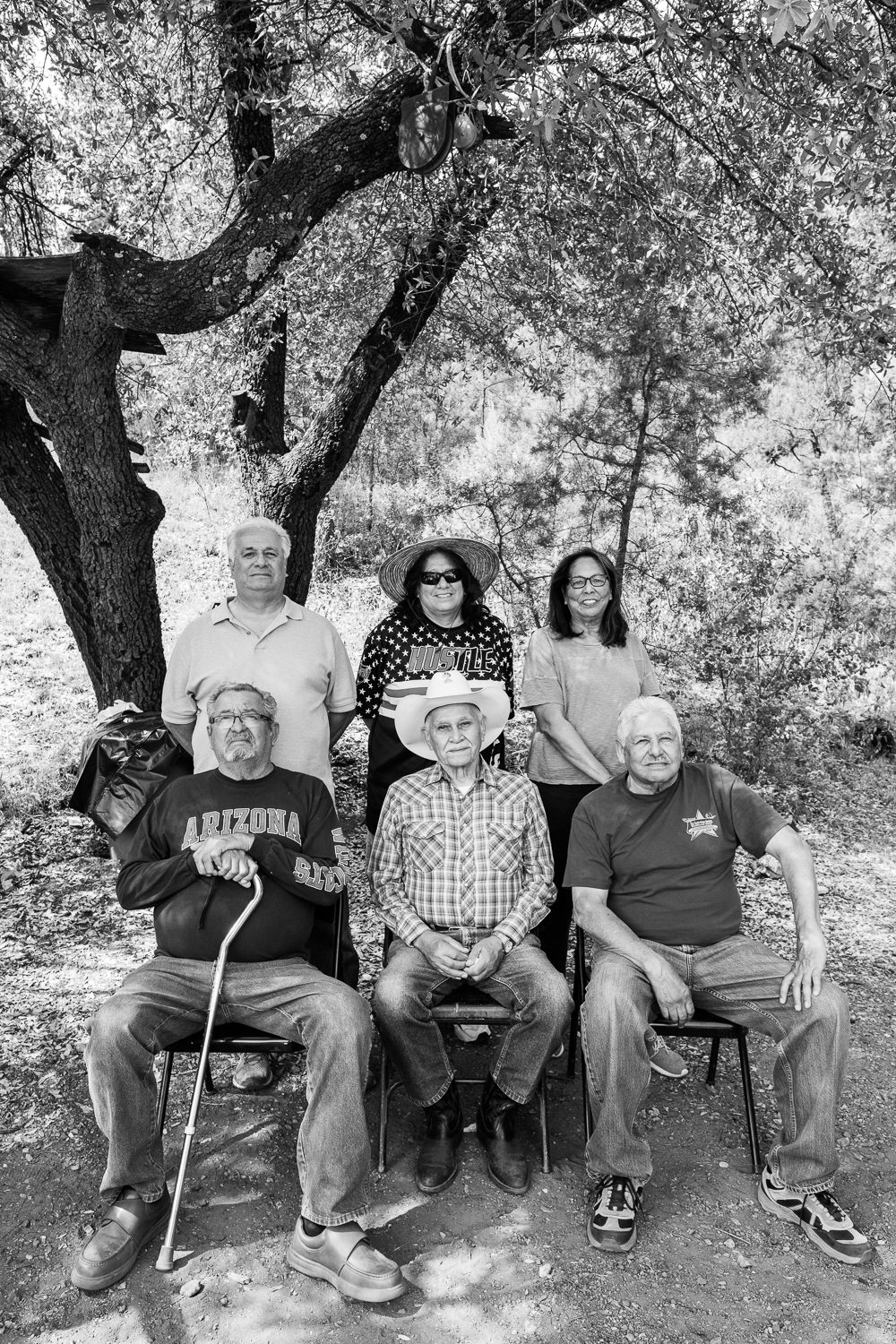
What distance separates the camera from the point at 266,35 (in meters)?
Answer: 5.23

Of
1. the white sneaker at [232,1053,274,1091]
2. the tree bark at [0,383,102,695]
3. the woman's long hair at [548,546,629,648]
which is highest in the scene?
the tree bark at [0,383,102,695]

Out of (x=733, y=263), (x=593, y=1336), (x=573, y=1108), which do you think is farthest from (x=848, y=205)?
(x=593, y=1336)

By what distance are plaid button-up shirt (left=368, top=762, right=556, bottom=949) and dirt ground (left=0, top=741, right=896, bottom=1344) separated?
70cm

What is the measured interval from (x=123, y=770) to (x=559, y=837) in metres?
1.64

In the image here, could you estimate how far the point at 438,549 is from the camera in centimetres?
388

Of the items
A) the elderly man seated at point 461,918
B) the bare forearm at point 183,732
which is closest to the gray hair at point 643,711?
the elderly man seated at point 461,918

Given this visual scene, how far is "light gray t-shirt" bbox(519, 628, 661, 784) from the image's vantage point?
149 inches

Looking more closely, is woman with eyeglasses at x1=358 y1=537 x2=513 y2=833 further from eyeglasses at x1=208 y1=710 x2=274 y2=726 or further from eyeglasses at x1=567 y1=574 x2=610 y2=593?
eyeglasses at x1=208 y1=710 x2=274 y2=726

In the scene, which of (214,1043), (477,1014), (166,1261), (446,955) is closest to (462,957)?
(446,955)

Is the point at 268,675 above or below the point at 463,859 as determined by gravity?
above

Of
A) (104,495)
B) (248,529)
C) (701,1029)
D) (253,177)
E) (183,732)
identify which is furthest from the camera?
(253,177)

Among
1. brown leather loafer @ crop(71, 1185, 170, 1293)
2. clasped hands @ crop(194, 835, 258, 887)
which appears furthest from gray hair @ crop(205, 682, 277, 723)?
brown leather loafer @ crop(71, 1185, 170, 1293)

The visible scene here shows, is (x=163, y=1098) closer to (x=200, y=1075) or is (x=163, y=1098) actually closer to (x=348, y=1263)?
(x=200, y=1075)

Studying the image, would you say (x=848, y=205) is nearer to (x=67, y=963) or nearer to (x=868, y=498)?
(x=67, y=963)
